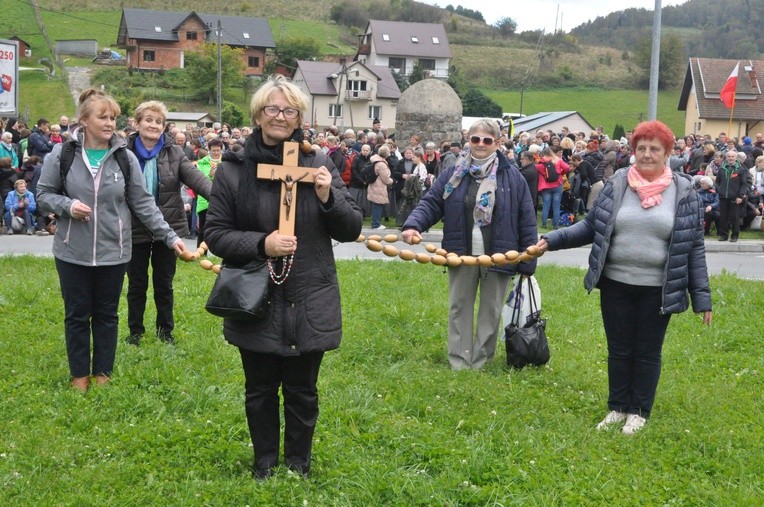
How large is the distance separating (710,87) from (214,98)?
37.2 meters

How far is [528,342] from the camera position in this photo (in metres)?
7.73

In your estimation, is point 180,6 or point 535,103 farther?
point 180,6

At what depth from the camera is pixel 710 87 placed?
59312 millimetres

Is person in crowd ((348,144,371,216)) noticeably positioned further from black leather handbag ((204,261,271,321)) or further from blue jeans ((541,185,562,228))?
black leather handbag ((204,261,271,321))

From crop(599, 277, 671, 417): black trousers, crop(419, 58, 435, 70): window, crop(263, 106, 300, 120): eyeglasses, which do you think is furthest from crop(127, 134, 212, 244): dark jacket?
crop(419, 58, 435, 70): window

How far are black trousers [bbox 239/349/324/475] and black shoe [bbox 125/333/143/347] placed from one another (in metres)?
3.19

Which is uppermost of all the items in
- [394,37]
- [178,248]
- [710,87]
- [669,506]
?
[394,37]

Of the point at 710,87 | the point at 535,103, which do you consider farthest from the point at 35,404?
the point at 535,103

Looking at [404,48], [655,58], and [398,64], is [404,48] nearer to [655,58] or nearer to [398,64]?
[398,64]

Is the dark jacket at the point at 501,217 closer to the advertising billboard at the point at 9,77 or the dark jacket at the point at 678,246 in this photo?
the dark jacket at the point at 678,246

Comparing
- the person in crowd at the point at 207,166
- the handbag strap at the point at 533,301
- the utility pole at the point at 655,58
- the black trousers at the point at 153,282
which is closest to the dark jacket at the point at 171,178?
the black trousers at the point at 153,282

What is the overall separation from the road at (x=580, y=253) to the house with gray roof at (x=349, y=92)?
50.3 meters

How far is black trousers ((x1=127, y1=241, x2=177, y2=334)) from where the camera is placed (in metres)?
7.98

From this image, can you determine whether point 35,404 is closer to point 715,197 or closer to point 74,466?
point 74,466
